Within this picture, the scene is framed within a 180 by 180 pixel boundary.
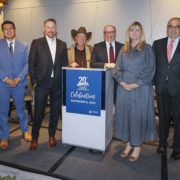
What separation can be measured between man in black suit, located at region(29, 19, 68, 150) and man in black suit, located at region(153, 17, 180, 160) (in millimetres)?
1273

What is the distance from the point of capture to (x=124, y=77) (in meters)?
2.96

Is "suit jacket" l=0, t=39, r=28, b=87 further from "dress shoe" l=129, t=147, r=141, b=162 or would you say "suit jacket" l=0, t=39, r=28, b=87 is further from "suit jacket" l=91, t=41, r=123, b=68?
"dress shoe" l=129, t=147, r=141, b=162

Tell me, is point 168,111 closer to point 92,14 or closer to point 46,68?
point 46,68

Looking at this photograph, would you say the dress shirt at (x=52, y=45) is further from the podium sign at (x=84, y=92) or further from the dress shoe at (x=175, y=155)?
the dress shoe at (x=175, y=155)

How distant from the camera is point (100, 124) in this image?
A: 3111 mm

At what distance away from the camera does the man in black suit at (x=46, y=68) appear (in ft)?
10.5

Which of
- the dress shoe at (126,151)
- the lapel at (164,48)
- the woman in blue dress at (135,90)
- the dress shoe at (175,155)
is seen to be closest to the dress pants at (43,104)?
the woman in blue dress at (135,90)

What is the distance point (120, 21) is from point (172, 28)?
2.62 metres

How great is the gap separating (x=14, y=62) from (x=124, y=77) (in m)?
1.57

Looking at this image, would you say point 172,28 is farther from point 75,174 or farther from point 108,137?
point 75,174

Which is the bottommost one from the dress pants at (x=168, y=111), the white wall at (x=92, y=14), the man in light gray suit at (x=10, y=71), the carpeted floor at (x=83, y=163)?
the carpeted floor at (x=83, y=163)

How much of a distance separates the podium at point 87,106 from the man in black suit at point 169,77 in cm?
64

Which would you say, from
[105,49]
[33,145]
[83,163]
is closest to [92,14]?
[105,49]

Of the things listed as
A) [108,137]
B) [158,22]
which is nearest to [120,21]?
[158,22]
